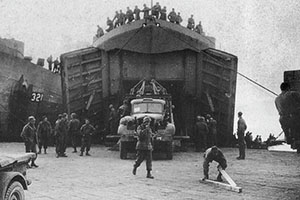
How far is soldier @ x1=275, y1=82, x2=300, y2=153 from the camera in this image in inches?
181

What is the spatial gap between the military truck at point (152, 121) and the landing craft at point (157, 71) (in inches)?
86.0

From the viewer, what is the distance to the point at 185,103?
51.6 feet

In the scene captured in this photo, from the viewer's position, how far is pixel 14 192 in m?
4.17

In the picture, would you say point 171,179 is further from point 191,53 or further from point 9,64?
point 9,64

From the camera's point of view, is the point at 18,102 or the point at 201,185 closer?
the point at 201,185

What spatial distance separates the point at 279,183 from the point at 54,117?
38.2ft

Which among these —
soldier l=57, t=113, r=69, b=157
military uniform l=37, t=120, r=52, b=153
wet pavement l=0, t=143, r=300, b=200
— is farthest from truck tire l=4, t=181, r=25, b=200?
military uniform l=37, t=120, r=52, b=153

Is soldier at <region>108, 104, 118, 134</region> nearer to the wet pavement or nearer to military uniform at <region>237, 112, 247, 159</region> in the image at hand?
the wet pavement

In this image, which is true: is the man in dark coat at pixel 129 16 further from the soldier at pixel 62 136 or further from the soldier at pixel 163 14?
the soldier at pixel 62 136

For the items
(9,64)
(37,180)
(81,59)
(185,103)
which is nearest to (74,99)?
(81,59)

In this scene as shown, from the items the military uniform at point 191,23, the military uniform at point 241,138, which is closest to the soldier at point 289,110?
the military uniform at point 241,138

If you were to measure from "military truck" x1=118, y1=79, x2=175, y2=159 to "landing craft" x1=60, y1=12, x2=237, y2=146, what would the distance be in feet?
7.16

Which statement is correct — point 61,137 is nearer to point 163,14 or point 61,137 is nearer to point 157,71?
point 157,71

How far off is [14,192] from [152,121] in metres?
7.09
